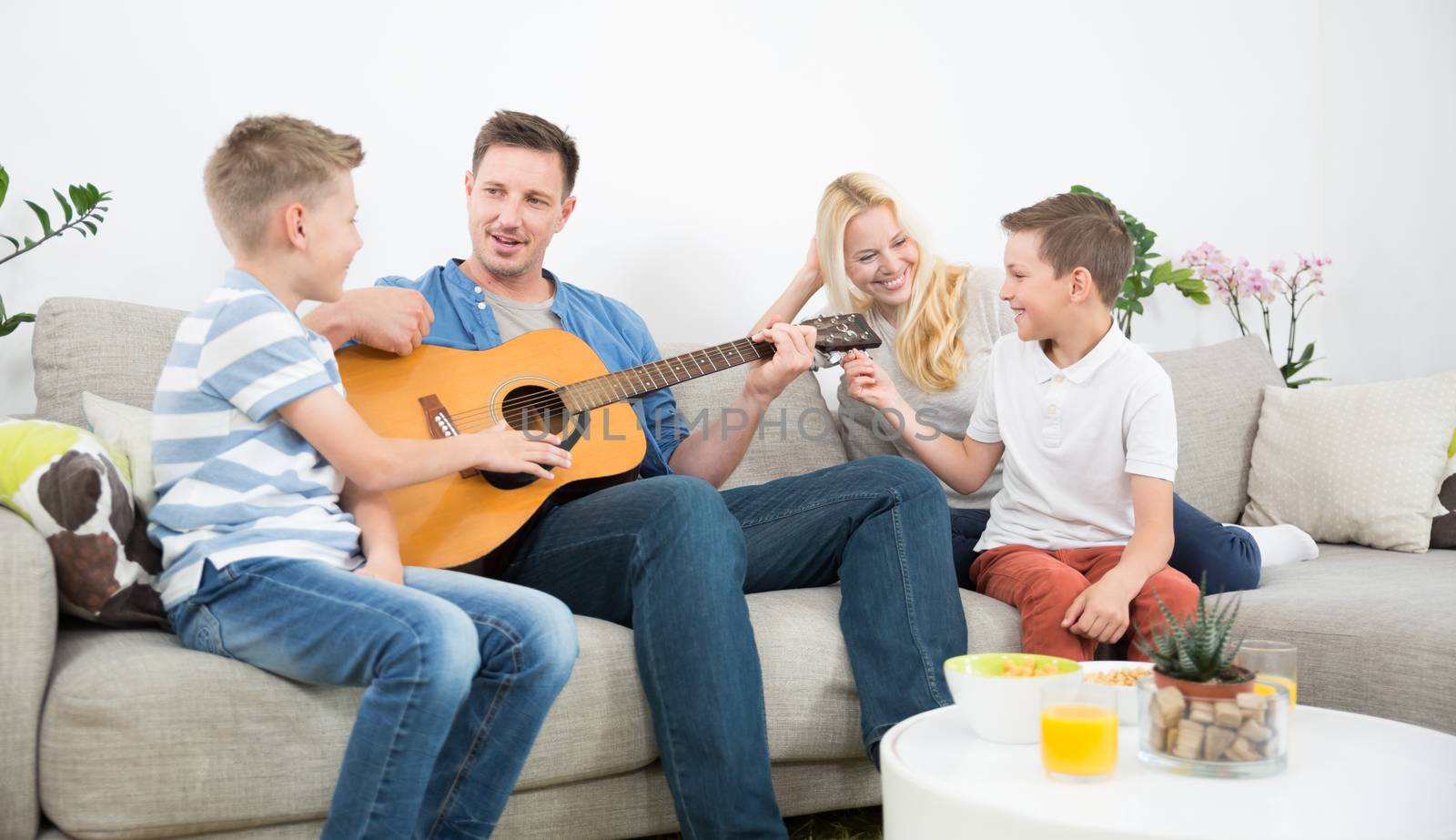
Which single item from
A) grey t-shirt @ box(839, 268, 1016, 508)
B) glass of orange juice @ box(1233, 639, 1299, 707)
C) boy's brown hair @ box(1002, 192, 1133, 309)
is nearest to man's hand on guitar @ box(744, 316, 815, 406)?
grey t-shirt @ box(839, 268, 1016, 508)

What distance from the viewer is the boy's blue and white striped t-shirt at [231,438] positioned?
1354 millimetres

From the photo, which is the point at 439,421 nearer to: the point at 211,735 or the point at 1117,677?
the point at 211,735

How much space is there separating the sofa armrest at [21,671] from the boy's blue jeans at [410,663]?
0.15 m

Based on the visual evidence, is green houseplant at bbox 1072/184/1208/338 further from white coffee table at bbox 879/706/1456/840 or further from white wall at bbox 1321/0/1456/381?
white coffee table at bbox 879/706/1456/840

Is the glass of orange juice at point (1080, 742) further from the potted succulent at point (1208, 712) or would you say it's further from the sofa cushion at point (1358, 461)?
the sofa cushion at point (1358, 461)

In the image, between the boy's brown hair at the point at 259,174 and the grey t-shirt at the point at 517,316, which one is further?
the grey t-shirt at the point at 517,316

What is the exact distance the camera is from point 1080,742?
40.8 inches

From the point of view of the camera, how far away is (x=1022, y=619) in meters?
1.76

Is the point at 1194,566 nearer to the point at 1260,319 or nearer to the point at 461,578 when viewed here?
the point at 461,578

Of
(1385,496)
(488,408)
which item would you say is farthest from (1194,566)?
(488,408)

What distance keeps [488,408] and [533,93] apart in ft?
3.34

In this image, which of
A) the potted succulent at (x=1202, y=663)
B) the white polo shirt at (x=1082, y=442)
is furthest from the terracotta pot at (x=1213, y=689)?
the white polo shirt at (x=1082, y=442)

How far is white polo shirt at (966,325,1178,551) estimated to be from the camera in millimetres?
1834

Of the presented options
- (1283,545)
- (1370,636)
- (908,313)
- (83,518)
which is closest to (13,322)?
(83,518)
